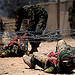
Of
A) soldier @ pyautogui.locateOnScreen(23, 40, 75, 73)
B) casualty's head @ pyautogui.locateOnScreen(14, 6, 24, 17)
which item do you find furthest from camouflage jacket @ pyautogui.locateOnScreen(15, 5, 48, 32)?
soldier @ pyautogui.locateOnScreen(23, 40, 75, 73)

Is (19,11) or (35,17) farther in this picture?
(35,17)

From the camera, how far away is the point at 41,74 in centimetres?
255

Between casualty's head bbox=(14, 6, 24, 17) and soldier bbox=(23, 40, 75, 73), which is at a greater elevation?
casualty's head bbox=(14, 6, 24, 17)

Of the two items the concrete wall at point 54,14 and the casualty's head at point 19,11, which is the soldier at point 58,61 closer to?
the casualty's head at point 19,11

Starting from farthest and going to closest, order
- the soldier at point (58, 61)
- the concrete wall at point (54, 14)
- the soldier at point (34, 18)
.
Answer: the concrete wall at point (54, 14)
the soldier at point (34, 18)
the soldier at point (58, 61)

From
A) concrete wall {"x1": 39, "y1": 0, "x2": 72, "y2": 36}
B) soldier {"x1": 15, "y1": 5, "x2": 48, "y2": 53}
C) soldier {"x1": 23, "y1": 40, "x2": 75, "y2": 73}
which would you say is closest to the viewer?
soldier {"x1": 23, "y1": 40, "x2": 75, "y2": 73}

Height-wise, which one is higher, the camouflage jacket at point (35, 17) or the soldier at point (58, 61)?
the camouflage jacket at point (35, 17)

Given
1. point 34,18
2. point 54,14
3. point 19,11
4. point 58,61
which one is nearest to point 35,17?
point 34,18

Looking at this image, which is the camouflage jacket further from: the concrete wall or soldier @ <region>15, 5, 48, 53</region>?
the concrete wall

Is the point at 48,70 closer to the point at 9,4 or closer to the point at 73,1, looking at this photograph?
the point at 73,1

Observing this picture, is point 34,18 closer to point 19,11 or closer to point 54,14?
point 19,11

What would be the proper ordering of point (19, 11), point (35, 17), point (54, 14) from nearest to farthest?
1. point (19, 11)
2. point (35, 17)
3. point (54, 14)

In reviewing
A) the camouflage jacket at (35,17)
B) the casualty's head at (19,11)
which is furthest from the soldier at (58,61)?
the casualty's head at (19,11)

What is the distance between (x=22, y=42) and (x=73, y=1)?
15.5 feet
